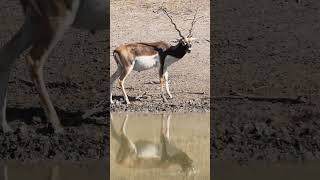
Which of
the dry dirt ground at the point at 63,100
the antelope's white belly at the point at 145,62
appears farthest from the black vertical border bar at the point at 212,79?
the dry dirt ground at the point at 63,100

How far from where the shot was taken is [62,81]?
43.2 ft

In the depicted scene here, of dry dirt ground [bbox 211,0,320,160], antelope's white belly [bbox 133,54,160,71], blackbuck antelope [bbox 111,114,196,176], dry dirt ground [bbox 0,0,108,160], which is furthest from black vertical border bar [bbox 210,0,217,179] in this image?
→ dry dirt ground [bbox 0,0,108,160]

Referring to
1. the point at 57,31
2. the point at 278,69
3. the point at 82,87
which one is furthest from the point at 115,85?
the point at 57,31

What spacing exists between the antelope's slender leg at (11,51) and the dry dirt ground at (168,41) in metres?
2.62

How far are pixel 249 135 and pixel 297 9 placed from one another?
7.88 m

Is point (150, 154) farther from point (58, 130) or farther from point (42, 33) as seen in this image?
point (42, 33)

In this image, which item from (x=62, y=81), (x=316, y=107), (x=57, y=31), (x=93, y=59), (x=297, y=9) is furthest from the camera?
(x=297, y=9)

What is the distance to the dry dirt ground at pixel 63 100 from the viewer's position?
8667mm

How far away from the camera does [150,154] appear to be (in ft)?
28.6

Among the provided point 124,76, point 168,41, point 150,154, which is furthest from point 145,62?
point 150,154

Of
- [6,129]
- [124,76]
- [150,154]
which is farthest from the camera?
[124,76]

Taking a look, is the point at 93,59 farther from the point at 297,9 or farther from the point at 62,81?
the point at 297,9

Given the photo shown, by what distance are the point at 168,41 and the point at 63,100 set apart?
3552mm

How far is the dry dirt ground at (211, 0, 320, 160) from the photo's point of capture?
893cm
